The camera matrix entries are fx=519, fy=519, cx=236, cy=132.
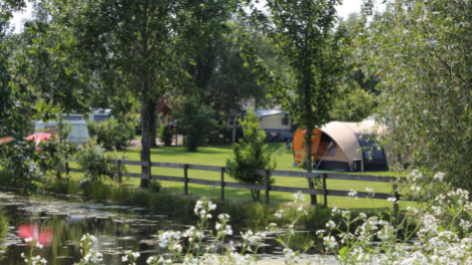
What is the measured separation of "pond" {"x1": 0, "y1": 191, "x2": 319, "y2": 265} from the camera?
29.0 feet

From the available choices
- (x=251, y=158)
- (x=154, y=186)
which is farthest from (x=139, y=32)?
(x=251, y=158)

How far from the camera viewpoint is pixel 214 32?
41.5 ft

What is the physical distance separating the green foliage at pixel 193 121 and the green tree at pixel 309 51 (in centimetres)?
2724

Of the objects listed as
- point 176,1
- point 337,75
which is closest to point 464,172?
point 337,75

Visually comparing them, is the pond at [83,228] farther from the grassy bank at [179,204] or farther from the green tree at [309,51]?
the green tree at [309,51]

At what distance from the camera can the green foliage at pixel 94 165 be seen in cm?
1666

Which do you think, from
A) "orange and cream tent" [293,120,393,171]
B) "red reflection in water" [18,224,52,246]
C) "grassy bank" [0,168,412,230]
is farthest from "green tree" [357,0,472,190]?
"orange and cream tent" [293,120,393,171]

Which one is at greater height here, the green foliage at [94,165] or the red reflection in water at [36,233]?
the green foliage at [94,165]

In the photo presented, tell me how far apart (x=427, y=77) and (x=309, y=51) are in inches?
123

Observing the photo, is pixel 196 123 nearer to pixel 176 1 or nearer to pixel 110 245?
pixel 176 1

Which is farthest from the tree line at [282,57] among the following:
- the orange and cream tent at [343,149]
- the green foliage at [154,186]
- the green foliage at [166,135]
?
the green foliage at [166,135]

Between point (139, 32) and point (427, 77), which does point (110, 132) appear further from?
point (427, 77)

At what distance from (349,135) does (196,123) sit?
695 inches

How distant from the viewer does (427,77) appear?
10195 mm
